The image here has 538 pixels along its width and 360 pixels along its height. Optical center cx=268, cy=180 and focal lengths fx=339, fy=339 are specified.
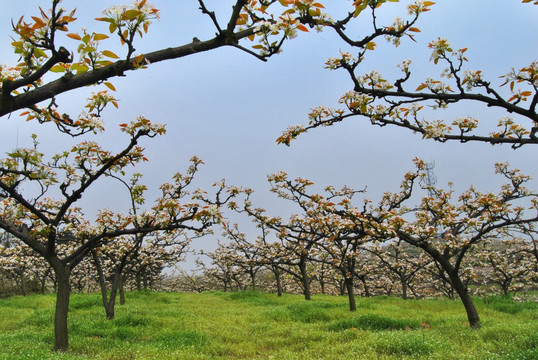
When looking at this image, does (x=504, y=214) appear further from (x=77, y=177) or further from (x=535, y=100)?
(x=77, y=177)

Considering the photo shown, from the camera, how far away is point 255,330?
33.4 feet

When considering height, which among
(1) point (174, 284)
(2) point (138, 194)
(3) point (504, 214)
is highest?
(2) point (138, 194)

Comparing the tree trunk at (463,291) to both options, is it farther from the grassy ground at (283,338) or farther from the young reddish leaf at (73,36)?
the young reddish leaf at (73,36)

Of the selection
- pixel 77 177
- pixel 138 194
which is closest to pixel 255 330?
pixel 138 194

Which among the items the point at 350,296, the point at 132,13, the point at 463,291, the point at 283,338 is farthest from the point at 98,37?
the point at 350,296

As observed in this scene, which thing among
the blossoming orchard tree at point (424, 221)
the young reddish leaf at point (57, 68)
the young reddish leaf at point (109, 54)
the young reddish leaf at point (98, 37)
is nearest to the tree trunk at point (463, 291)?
the blossoming orchard tree at point (424, 221)

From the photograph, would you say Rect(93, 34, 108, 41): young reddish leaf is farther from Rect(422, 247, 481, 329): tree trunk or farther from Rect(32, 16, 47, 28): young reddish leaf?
Rect(422, 247, 481, 329): tree trunk

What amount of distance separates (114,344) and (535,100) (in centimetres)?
971

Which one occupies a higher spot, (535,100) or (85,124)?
(85,124)

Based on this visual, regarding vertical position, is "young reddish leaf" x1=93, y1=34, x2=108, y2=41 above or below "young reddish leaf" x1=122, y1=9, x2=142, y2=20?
below

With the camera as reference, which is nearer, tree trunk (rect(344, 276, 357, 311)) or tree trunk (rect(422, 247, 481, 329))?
tree trunk (rect(422, 247, 481, 329))

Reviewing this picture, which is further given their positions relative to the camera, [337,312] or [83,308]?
→ [83,308]

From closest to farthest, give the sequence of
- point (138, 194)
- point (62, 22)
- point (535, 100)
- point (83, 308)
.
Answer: point (62, 22) < point (535, 100) < point (138, 194) < point (83, 308)

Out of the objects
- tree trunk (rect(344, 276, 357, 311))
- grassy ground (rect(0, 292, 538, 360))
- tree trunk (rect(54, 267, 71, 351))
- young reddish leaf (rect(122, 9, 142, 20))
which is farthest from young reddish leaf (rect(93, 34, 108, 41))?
tree trunk (rect(344, 276, 357, 311))
